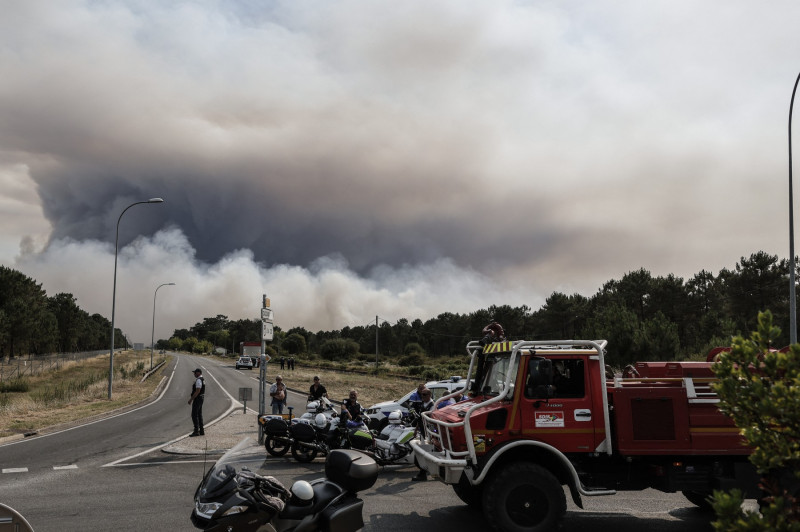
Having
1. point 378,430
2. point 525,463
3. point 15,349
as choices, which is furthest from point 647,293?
point 15,349

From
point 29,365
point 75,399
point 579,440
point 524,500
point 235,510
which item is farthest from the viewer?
point 29,365

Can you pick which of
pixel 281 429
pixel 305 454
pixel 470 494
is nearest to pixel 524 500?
pixel 470 494

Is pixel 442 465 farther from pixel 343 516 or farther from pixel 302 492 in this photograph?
pixel 302 492

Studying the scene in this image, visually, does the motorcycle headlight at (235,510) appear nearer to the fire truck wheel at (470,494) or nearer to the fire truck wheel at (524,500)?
the fire truck wheel at (524,500)

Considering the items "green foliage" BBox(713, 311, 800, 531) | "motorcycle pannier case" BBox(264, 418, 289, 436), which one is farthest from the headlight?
"motorcycle pannier case" BBox(264, 418, 289, 436)

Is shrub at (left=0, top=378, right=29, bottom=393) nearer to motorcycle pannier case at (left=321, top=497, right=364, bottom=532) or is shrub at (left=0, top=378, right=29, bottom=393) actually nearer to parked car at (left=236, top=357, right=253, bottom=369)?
parked car at (left=236, top=357, right=253, bottom=369)

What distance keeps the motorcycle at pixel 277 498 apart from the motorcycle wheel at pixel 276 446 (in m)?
8.04

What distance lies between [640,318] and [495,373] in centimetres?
7051

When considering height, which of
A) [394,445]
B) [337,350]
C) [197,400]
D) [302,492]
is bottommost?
[337,350]

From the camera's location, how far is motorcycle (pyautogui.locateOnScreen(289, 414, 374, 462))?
1247 cm

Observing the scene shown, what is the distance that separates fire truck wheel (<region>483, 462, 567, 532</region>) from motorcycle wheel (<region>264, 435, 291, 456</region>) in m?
6.82

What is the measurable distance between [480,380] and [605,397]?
2.07 m

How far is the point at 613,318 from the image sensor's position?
45.9 metres

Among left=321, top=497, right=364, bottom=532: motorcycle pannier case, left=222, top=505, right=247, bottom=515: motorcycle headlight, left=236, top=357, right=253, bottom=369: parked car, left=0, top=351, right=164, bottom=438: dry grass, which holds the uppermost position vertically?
left=222, top=505, right=247, bottom=515: motorcycle headlight
